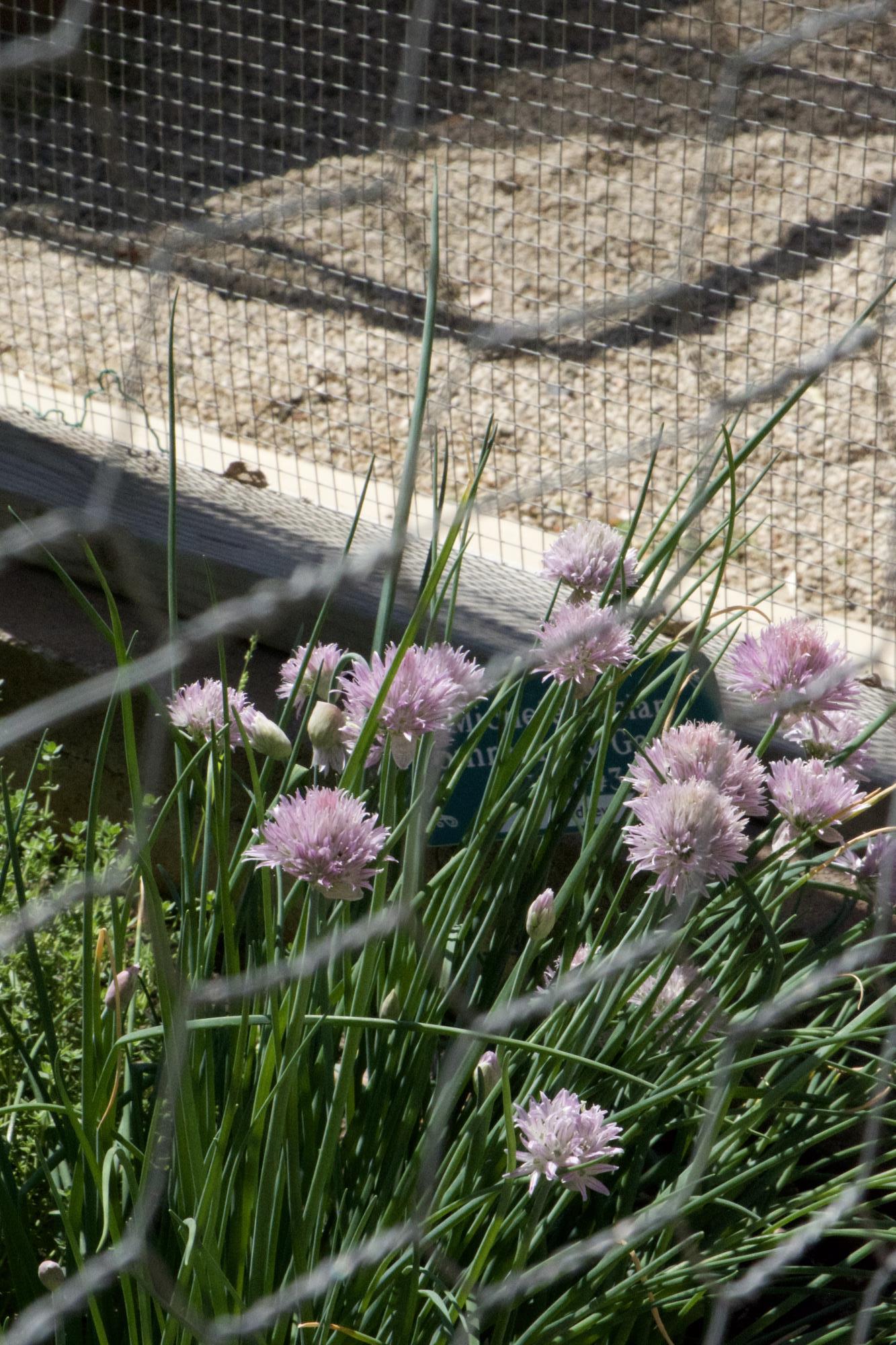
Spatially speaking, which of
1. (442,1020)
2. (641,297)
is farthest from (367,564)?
(442,1020)

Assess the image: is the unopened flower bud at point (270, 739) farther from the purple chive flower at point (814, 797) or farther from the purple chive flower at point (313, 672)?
the purple chive flower at point (814, 797)

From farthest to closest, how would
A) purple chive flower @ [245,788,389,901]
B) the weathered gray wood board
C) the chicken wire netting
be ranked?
the chicken wire netting < the weathered gray wood board < purple chive flower @ [245,788,389,901]

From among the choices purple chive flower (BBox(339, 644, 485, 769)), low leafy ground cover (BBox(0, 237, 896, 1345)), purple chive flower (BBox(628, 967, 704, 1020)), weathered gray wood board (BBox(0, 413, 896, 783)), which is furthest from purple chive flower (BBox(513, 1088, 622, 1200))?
weathered gray wood board (BBox(0, 413, 896, 783))

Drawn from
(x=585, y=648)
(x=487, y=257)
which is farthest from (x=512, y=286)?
(x=585, y=648)

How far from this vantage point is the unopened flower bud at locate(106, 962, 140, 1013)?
902 millimetres

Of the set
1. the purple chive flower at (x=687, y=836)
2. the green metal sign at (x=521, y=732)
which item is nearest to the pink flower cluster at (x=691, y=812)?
the purple chive flower at (x=687, y=836)

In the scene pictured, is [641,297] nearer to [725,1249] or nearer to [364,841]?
[364,841]

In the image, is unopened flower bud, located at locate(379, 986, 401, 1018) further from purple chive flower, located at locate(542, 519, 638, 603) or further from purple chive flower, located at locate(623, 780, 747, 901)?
purple chive flower, located at locate(542, 519, 638, 603)

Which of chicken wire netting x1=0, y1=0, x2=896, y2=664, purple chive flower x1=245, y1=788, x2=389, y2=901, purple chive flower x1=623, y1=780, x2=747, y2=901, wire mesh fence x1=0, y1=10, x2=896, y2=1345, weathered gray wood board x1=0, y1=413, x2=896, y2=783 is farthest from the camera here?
chicken wire netting x1=0, y1=0, x2=896, y2=664

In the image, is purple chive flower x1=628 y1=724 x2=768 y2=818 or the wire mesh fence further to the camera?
the wire mesh fence

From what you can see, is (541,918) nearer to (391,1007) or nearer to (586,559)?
(391,1007)

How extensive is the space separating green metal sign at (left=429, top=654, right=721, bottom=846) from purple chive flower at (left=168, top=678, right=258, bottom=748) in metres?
0.34

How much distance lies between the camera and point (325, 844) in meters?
0.72

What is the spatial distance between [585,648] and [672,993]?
0.28 meters
